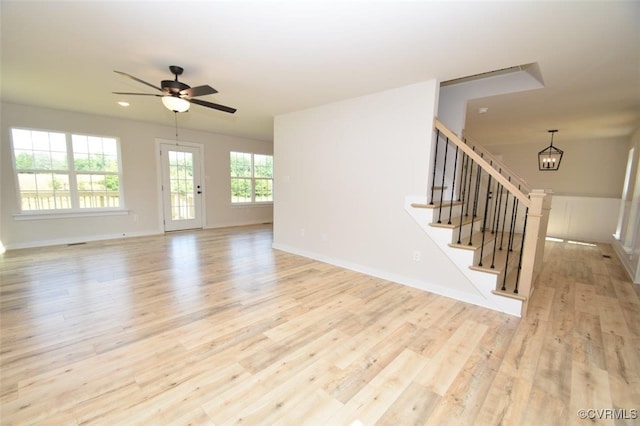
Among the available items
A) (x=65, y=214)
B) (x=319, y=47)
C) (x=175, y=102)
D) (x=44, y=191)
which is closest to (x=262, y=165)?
(x=65, y=214)

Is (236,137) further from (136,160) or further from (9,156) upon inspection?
(9,156)

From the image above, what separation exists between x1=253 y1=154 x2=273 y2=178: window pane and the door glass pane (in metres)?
1.82

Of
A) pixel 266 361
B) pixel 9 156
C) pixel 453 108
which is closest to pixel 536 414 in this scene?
pixel 266 361

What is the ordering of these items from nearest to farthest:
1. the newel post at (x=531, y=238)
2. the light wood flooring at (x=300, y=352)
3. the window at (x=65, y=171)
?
the light wood flooring at (x=300, y=352) < the newel post at (x=531, y=238) < the window at (x=65, y=171)

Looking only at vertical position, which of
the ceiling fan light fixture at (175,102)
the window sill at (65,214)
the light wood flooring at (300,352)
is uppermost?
the ceiling fan light fixture at (175,102)

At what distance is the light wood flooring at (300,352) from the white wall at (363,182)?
389mm

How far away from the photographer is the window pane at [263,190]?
7.94 m

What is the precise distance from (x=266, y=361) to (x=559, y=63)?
367 cm

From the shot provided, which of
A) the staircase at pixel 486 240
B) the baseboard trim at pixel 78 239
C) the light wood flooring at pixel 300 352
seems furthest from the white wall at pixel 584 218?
the baseboard trim at pixel 78 239

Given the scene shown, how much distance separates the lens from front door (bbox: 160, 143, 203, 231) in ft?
20.2

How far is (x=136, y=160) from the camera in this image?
569cm

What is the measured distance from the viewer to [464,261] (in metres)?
2.94

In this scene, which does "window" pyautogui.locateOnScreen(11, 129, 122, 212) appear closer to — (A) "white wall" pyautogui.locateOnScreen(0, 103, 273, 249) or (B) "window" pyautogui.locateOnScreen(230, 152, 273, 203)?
(A) "white wall" pyautogui.locateOnScreen(0, 103, 273, 249)

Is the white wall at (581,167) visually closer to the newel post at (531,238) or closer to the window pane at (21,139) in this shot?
the newel post at (531,238)
